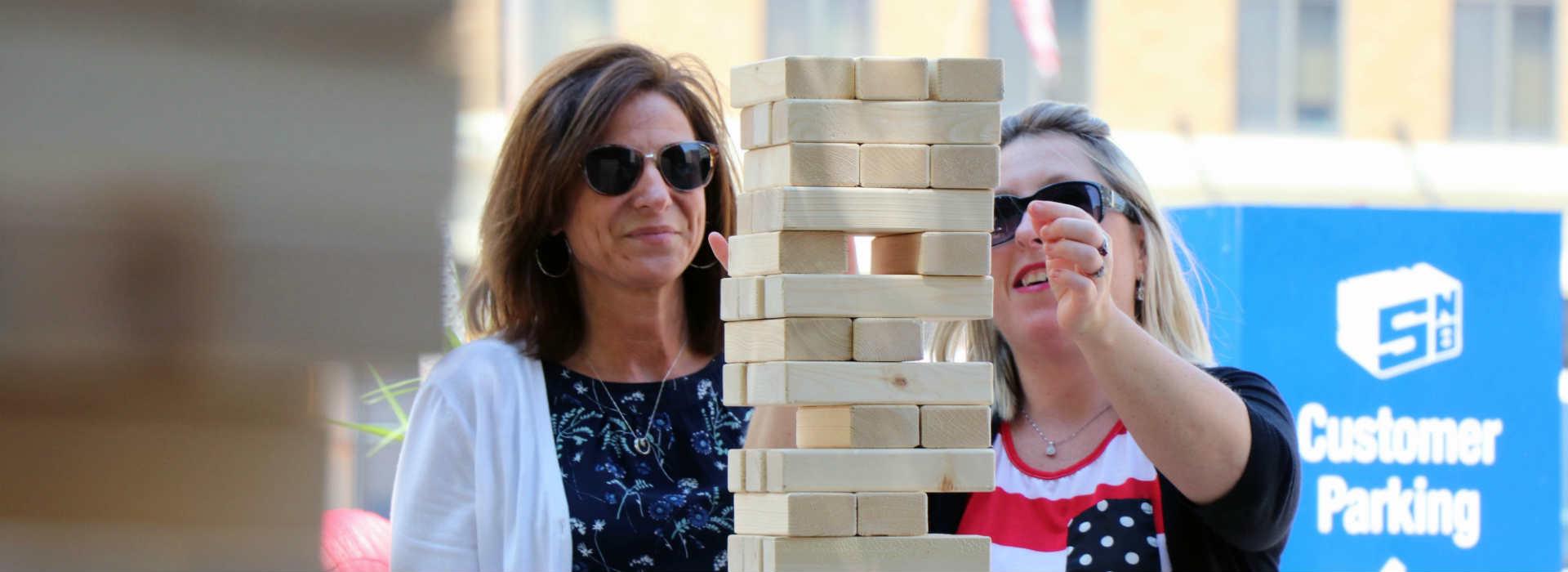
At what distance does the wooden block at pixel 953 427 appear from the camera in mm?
1880

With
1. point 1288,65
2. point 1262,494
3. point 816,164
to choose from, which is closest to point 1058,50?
point 1288,65

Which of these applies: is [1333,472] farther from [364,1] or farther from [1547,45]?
[1547,45]

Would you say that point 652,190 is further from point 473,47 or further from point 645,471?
point 473,47

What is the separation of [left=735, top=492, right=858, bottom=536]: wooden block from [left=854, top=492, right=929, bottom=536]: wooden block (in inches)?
0.5

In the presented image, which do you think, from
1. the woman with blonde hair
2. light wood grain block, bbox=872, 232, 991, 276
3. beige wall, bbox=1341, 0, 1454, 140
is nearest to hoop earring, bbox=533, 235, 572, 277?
the woman with blonde hair

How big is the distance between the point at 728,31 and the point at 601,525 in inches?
522

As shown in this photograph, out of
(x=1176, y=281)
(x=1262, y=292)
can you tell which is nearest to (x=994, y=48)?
(x=1262, y=292)

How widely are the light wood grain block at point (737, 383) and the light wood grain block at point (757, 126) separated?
0.94ft

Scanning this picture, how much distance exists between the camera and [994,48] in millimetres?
15539

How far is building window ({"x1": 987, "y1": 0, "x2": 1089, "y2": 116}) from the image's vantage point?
15539mm

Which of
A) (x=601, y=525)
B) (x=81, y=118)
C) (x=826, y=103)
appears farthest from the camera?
(x=601, y=525)

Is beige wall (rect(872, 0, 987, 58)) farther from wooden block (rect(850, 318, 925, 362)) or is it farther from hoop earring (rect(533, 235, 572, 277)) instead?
wooden block (rect(850, 318, 925, 362))

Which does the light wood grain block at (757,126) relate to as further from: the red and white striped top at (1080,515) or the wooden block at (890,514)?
the red and white striped top at (1080,515)

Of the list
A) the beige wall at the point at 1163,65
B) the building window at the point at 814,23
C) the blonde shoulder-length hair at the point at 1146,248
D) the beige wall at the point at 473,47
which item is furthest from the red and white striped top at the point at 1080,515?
A: the beige wall at the point at 1163,65
